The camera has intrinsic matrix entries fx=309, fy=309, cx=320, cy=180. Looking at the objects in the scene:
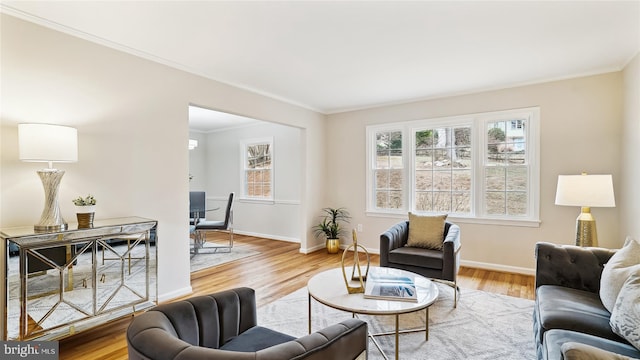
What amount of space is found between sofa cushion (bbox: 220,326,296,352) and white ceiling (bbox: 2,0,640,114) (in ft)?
6.90

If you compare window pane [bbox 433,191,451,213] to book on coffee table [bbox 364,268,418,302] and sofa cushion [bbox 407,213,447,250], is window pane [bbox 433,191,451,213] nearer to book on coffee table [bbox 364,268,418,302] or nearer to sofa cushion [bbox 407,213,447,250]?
sofa cushion [bbox 407,213,447,250]

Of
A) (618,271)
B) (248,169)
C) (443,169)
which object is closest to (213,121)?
(248,169)

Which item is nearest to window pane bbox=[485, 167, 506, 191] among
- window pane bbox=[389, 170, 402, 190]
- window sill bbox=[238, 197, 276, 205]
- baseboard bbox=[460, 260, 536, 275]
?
baseboard bbox=[460, 260, 536, 275]

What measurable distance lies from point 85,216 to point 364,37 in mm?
2680

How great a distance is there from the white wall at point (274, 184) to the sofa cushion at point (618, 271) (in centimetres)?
409

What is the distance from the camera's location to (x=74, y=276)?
7.43 feet

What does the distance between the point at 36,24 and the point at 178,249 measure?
227 cm

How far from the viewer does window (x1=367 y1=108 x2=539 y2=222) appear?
4.06 m

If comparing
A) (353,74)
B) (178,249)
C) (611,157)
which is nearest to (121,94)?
(178,249)

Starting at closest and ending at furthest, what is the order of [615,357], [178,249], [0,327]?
[615,357]
[0,327]
[178,249]

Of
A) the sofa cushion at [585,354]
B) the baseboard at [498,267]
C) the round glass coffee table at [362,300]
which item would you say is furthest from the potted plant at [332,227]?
the sofa cushion at [585,354]

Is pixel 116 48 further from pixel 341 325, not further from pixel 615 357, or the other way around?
pixel 615 357

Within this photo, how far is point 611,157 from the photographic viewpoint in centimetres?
352

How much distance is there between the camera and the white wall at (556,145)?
Result: 3.54 meters
